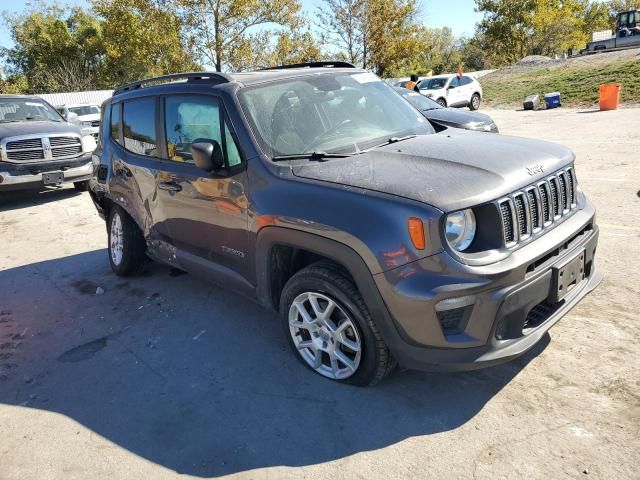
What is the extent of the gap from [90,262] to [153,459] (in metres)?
3.92

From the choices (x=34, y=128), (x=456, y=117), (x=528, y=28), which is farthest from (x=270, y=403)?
(x=528, y=28)

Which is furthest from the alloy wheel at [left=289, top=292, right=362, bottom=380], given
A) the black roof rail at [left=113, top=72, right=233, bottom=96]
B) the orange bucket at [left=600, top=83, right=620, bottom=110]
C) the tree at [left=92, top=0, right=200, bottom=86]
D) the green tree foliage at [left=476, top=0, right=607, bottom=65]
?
the green tree foliage at [left=476, top=0, right=607, bottom=65]

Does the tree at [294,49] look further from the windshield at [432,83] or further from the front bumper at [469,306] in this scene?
the front bumper at [469,306]

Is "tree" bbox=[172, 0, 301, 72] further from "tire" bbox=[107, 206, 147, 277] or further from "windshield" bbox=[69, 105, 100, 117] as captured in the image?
"tire" bbox=[107, 206, 147, 277]

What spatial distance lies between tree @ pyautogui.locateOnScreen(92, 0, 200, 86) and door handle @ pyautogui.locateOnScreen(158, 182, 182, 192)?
23.7 meters

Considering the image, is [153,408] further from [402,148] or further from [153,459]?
[402,148]

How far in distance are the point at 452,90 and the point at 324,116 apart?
58.6ft

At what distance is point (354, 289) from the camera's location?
9.64 feet

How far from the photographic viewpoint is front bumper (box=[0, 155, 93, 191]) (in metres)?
9.02

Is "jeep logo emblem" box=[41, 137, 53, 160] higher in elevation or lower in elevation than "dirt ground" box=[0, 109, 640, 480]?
higher

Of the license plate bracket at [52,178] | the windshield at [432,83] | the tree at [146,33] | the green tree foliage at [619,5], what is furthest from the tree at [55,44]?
the green tree foliage at [619,5]

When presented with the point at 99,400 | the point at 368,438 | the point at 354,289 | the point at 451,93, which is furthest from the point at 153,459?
the point at 451,93

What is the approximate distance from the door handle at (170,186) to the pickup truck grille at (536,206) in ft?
8.05

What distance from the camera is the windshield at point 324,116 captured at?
348 centimetres
